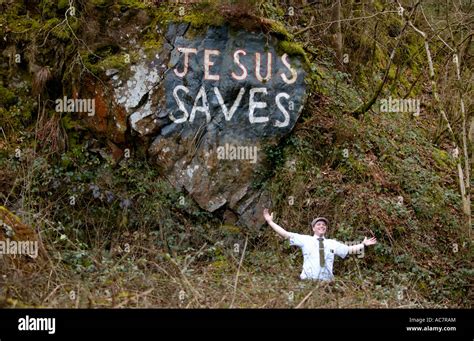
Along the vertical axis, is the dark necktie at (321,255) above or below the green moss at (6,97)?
below

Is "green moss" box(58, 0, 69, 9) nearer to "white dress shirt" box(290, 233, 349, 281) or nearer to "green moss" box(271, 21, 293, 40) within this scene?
"green moss" box(271, 21, 293, 40)

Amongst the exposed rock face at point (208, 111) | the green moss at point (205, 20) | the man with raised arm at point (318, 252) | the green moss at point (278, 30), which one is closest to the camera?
the man with raised arm at point (318, 252)

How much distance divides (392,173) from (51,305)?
6116 mm

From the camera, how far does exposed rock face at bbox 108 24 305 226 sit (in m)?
8.56

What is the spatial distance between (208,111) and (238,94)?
0.51m

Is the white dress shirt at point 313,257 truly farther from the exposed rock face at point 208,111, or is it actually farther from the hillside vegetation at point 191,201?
the exposed rock face at point 208,111

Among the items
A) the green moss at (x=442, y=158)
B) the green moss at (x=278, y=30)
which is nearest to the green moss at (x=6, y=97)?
the green moss at (x=278, y=30)

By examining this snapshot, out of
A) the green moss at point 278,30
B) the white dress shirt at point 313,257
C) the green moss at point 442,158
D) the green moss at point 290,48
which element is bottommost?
the white dress shirt at point 313,257

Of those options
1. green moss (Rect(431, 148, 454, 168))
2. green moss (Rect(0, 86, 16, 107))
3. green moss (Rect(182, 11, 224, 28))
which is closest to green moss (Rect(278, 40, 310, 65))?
green moss (Rect(182, 11, 224, 28))

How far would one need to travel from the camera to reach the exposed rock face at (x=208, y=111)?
28.1 ft

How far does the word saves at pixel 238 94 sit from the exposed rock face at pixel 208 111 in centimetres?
1

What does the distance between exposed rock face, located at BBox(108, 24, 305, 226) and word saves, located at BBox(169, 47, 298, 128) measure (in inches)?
0.6

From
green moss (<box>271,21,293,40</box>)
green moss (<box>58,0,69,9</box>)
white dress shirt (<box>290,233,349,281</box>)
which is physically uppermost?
green moss (<box>58,0,69,9</box>)

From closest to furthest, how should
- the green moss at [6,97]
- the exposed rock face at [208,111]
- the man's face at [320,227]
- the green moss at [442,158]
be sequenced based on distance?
1. the man's face at [320,227]
2. the exposed rock face at [208,111]
3. the green moss at [6,97]
4. the green moss at [442,158]
